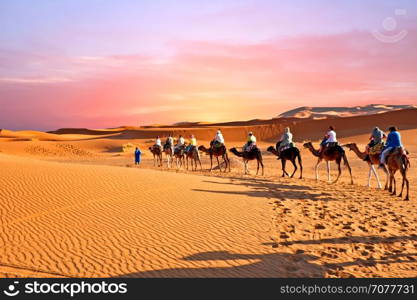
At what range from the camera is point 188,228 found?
9328 mm

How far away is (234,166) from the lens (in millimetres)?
29094

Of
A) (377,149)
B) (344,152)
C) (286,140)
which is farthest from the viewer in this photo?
(286,140)

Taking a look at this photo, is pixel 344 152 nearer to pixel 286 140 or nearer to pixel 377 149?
pixel 377 149

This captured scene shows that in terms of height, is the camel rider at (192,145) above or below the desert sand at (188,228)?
above

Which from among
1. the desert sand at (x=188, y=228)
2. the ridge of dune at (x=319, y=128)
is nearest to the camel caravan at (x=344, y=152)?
the desert sand at (x=188, y=228)

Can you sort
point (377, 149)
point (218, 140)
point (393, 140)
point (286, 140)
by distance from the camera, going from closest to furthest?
1. point (393, 140)
2. point (377, 149)
3. point (286, 140)
4. point (218, 140)

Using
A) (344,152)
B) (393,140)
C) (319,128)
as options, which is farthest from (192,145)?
(319,128)

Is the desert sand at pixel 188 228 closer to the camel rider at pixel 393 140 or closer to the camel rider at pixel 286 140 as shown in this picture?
the camel rider at pixel 393 140

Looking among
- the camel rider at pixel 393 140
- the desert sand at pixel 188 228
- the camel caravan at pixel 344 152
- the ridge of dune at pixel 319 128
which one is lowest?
the desert sand at pixel 188 228

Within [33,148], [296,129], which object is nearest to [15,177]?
[33,148]

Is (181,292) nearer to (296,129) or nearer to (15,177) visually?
(15,177)

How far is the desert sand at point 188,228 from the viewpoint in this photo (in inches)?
279

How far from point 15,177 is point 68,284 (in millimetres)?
7759

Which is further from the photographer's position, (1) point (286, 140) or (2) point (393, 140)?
(1) point (286, 140)
